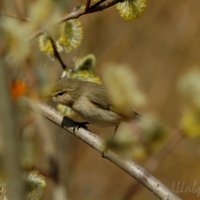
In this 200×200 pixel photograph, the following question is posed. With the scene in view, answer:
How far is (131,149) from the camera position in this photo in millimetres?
797

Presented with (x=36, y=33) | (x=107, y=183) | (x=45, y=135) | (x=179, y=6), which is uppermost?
(x=179, y=6)

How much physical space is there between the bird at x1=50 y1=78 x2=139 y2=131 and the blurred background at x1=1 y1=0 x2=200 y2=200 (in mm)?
1786

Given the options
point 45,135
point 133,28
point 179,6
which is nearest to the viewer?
point 45,135

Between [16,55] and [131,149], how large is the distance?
0.19 metres

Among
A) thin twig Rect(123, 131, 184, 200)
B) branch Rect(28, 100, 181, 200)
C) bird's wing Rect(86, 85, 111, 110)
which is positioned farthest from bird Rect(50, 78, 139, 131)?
thin twig Rect(123, 131, 184, 200)

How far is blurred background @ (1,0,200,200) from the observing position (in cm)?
554

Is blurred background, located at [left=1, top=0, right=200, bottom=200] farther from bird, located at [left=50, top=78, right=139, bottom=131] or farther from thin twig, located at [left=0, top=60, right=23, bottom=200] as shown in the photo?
thin twig, located at [left=0, top=60, right=23, bottom=200]

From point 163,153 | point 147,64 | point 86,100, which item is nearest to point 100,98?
A: point 86,100

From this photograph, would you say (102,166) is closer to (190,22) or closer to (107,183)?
(107,183)

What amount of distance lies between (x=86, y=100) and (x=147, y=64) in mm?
4343

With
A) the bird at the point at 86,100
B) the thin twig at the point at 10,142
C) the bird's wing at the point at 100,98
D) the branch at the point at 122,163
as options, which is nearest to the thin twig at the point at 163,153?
the thin twig at the point at 10,142

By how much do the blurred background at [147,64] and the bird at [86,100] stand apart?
1786 millimetres

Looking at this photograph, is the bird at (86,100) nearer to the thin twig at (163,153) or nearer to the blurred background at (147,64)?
the blurred background at (147,64)

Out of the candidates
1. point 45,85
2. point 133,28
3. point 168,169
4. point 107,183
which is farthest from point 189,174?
point 45,85
